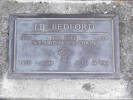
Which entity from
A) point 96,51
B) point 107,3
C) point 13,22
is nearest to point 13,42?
point 13,22

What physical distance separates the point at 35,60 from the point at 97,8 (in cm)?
130

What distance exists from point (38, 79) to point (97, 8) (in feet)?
4.84

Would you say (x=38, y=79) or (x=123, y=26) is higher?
(x=123, y=26)

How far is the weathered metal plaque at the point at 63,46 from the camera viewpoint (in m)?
3.58

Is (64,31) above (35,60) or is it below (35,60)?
above

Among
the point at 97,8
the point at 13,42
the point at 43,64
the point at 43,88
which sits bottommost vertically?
the point at 43,88

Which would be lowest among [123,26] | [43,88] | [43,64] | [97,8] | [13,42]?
[43,88]

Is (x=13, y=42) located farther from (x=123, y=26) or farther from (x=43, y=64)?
(x=123, y=26)

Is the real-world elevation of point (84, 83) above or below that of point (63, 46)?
below

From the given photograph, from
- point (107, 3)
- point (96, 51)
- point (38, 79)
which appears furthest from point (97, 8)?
point (38, 79)

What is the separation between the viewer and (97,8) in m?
3.73

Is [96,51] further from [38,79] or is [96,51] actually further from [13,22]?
[13,22]

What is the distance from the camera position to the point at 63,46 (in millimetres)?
3648

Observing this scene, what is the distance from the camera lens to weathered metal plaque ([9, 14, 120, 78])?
11.7ft
